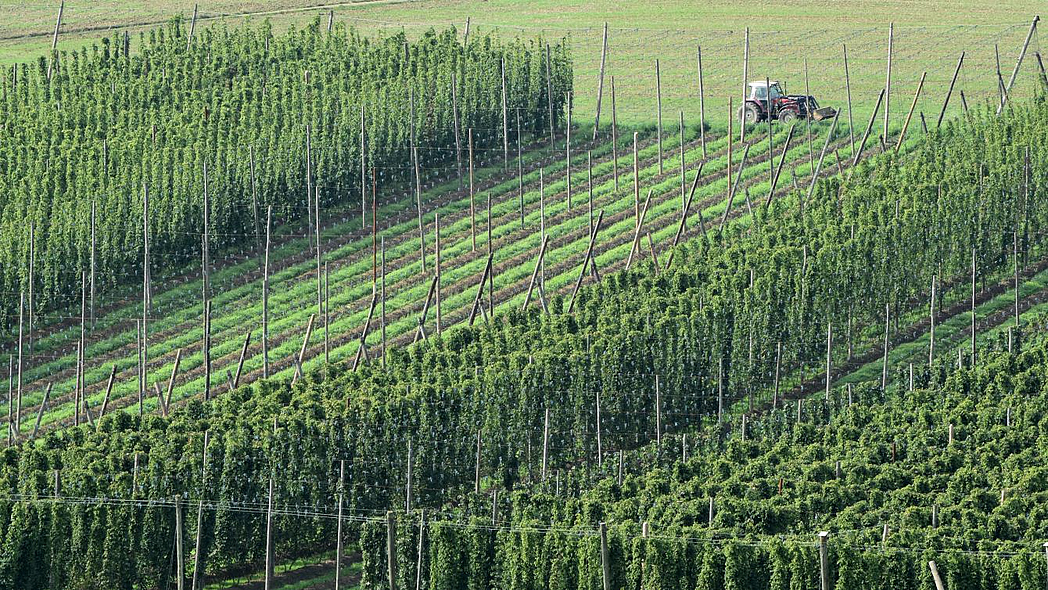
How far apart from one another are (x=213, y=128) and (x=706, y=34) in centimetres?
1969

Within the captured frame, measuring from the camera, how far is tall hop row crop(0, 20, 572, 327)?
206ft

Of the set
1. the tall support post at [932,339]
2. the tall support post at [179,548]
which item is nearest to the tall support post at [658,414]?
the tall support post at [932,339]

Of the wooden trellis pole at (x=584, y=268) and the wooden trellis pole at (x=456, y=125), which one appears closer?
the wooden trellis pole at (x=584, y=268)

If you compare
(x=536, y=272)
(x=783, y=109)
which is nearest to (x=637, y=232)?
(x=536, y=272)

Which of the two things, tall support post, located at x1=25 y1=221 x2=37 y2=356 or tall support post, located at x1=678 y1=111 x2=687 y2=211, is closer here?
tall support post, located at x1=25 y1=221 x2=37 y2=356

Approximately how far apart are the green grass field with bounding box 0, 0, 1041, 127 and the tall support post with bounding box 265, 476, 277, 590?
25.0m

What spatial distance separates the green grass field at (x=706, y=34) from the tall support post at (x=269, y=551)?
2497 centimetres

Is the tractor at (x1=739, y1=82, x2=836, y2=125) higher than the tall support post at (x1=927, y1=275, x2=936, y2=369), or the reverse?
the tractor at (x1=739, y1=82, x2=836, y2=125)

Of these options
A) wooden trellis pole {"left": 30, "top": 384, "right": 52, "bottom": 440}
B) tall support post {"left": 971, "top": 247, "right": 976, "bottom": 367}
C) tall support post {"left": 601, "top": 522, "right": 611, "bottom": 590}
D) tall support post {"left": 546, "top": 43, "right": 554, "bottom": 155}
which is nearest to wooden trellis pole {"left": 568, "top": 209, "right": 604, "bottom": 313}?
tall support post {"left": 971, "top": 247, "right": 976, "bottom": 367}

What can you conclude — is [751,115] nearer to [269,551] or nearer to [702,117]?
[702,117]

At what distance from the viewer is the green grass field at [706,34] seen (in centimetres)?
7356

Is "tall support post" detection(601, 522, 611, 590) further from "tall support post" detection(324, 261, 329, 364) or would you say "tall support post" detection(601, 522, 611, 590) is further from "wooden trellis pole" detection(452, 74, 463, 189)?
"wooden trellis pole" detection(452, 74, 463, 189)

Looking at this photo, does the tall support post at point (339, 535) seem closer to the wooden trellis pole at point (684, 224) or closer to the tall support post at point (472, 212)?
the wooden trellis pole at point (684, 224)

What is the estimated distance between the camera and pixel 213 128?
6775cm
